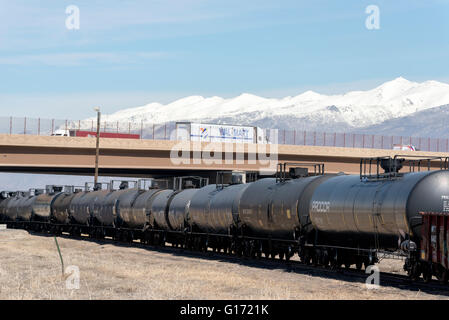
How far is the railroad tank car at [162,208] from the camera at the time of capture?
148 ft

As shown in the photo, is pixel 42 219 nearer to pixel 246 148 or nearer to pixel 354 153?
pixel 246 148

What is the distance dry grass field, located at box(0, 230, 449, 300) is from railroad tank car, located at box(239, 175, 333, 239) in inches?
62.9

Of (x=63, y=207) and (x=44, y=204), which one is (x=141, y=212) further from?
(x=44, y=204)

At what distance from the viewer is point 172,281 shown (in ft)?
77.3

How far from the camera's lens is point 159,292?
20203 millimetres

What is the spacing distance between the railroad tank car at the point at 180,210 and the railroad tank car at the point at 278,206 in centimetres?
710

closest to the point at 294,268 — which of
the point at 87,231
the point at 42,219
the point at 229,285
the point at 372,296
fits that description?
the point at 229,285

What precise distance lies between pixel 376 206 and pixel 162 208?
72.4ft

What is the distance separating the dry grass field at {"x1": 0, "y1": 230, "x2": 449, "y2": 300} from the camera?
65.2 feet

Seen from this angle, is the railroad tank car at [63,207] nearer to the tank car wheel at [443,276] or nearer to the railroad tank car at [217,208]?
the railroad tank car at [217,208]

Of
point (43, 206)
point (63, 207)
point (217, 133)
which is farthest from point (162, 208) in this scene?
point (217, 133)

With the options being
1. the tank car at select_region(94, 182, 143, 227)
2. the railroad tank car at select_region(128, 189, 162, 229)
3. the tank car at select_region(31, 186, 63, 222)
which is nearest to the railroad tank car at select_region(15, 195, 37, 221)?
the tank car at select_region(31, 186, 63, 222)

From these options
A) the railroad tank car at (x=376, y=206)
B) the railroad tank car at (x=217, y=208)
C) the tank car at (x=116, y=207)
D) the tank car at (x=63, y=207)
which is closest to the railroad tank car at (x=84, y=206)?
the tank car at (x=63, y=207)
